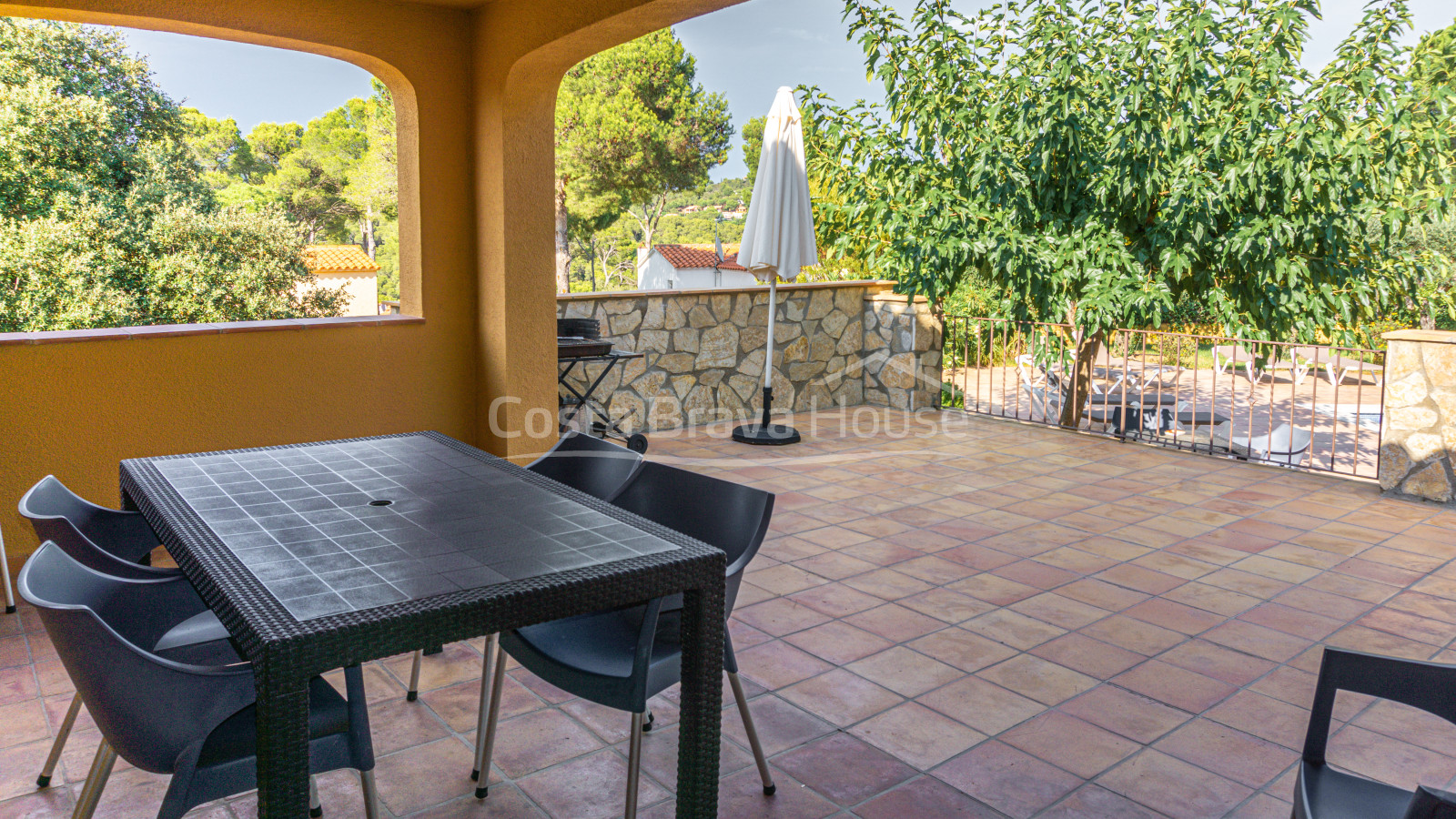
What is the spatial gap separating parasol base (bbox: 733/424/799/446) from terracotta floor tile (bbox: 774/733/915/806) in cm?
402

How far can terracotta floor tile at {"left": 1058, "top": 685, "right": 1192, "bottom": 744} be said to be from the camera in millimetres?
2619

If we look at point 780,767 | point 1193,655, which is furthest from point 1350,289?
point 780,767

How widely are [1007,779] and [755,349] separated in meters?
5.26

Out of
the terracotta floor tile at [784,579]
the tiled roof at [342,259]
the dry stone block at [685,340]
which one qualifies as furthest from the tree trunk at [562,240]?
the terracotta floor tile at [784,579]

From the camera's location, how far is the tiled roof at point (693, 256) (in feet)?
90.1

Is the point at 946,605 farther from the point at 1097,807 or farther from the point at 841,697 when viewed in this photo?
the point at 1097,807

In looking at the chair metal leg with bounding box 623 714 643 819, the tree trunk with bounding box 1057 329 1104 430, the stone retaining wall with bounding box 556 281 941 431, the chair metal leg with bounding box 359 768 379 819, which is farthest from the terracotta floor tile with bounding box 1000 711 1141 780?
the tree trunk with bounding box 1057 329 1104 430

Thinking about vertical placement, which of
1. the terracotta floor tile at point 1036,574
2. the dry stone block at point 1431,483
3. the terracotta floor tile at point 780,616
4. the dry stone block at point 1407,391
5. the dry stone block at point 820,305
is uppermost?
the dry stone block at point 820,305

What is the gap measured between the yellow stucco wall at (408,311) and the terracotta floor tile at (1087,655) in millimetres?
2711

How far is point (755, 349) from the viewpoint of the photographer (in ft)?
24.3

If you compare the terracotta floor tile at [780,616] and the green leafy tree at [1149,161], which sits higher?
the green leafy tree at [1149,161]

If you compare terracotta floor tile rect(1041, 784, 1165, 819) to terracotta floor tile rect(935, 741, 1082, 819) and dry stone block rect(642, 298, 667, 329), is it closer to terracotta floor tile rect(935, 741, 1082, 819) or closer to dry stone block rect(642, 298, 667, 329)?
terracotta floor tile rect(935, 741, 1082, 819)

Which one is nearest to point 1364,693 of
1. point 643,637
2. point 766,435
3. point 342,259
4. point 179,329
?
point 643,637

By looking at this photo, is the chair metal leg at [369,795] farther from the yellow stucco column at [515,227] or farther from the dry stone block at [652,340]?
the dry stone block at [652,340]
